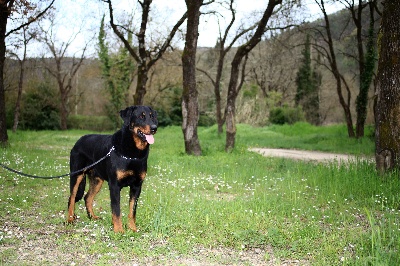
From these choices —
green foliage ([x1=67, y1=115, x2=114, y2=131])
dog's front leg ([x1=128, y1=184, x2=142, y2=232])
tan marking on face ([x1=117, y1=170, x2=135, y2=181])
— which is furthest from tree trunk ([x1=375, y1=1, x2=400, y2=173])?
green foliage ([x1=67, y1=115, x2=114, y2=131])

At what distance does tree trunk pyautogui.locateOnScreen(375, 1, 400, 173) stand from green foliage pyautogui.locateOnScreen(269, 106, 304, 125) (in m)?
31.4

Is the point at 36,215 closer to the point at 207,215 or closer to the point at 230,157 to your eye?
the point at 207,215

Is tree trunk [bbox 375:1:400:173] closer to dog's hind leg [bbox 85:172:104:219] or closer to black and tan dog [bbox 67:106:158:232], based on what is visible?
black and tan dog [bbox 67:106:158:232]

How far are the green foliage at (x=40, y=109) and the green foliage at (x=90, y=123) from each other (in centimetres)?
235

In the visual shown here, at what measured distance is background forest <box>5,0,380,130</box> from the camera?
1609 inches

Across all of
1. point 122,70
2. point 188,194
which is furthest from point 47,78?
point 188,194

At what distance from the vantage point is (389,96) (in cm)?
990

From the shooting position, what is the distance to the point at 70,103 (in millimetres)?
50875

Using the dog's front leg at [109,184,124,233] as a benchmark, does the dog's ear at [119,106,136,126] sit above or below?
above

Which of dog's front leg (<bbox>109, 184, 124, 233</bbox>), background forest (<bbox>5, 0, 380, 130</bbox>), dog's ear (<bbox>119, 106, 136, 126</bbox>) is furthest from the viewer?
background forest (<bbox>5, 0, 380, 130</bbox>)

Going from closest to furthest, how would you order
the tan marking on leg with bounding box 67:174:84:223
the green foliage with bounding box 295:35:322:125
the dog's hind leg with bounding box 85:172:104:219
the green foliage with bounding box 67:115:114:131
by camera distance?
the tan marking on leg with bounding box 67:174:84:223 < the dog's hind leg with bounding box 85:172:104:219 < the green foliage with bounding box 67:115:114:131 < the green foliage with bounding box 295:35:322:125

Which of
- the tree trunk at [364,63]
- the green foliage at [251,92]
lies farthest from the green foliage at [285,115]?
the tree trunk at [364,63]

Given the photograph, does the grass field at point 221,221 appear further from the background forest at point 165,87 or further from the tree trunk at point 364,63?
the background forest at point 165,87

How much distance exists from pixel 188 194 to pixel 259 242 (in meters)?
3.34
